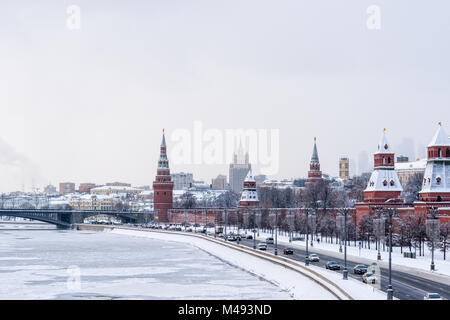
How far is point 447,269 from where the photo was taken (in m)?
48.2

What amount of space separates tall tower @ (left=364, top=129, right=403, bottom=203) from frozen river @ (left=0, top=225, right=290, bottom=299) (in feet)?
69.2

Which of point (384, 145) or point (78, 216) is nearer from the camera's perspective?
point (384, 145)

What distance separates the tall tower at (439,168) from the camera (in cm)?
7444

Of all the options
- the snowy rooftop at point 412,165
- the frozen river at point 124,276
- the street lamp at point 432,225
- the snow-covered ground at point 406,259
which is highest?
the snowy rooftop at point 412,165

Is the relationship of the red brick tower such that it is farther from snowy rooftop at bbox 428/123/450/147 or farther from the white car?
the white car

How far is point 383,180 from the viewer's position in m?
85.4

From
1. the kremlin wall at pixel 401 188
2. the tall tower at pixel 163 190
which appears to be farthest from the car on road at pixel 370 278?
the tall tower at pixel 163 190

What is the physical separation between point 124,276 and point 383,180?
41782 mm

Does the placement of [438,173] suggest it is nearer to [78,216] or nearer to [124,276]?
[124,276]

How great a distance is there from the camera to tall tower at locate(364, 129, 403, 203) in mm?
84812

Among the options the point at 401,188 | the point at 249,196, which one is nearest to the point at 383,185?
the point at 401,188

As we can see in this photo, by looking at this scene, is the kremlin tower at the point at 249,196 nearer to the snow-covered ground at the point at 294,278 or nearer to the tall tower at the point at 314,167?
the tall tower at the point at 314,167

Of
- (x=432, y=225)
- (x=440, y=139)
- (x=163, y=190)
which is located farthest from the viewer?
(x=163, y=190)

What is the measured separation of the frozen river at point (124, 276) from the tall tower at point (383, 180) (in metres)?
21.1
